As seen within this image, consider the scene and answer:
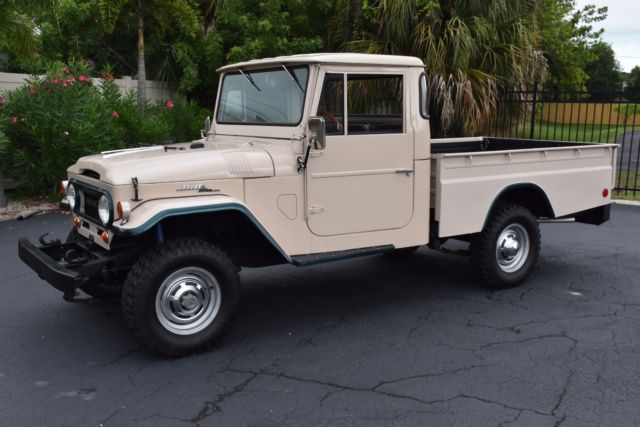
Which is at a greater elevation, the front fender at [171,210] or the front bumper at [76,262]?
the front fender at [171,210]

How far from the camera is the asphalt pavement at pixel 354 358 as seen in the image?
3.51 m

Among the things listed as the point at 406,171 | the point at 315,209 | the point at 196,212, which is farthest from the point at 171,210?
the point at 406,171

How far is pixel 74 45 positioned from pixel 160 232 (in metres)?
10.0

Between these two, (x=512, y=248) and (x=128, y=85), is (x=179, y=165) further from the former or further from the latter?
(x=128, y=85)

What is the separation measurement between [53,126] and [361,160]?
243 inches

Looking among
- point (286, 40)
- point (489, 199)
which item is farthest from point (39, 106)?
point (489, 199)

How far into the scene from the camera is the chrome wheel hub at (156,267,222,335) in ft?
13.5

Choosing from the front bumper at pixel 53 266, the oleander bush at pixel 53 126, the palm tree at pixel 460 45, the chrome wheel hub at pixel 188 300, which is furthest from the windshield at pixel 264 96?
the palm tree at pixel 460 45

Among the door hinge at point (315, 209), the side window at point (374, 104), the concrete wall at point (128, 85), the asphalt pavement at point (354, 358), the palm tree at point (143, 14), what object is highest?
the palm tree at point (143, 14)

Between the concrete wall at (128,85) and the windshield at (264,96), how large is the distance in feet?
19.7

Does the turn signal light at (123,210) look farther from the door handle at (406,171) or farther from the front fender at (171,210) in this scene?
the door handle at (406,171)

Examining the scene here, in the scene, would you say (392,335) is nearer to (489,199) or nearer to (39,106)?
Result: (489,199)

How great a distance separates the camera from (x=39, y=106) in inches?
365

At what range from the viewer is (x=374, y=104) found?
5.10m
